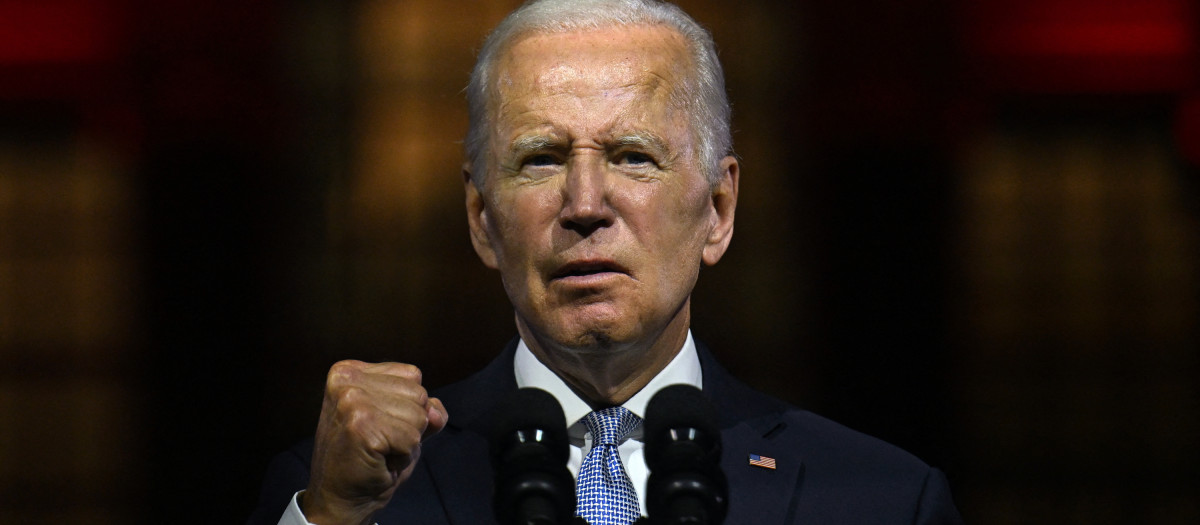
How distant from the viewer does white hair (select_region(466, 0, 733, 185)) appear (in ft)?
6.36

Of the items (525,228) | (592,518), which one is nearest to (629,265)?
(525,228)

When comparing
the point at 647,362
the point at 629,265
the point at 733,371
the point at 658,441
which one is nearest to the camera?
the point at 658,441

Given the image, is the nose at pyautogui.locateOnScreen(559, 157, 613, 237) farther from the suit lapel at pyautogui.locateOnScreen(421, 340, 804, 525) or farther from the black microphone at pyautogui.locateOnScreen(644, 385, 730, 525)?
the black microphone at pyautogui.locateOnScreen(644, 385, 730, 525)

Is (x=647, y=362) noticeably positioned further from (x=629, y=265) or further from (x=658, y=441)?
(x=658, y=441)

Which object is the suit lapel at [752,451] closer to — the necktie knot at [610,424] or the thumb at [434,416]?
the necktie knot at [610,424]

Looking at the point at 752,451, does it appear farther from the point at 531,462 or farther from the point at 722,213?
the point at 531,462

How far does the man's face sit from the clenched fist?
31cm

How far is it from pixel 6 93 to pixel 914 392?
2547 mm

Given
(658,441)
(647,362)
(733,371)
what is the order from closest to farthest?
(658,441) < (647,362) < (733,371)

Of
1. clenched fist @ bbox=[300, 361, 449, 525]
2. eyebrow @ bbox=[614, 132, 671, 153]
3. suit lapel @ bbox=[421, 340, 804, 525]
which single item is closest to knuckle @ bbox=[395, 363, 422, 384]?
clenched fist @ bbox=[300, 361, 449, 525]

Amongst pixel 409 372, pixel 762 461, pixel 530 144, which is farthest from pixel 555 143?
pixel 762 461

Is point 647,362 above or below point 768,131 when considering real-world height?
below

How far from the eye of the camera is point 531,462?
1.39 meters

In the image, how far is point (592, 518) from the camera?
1.80 metres
